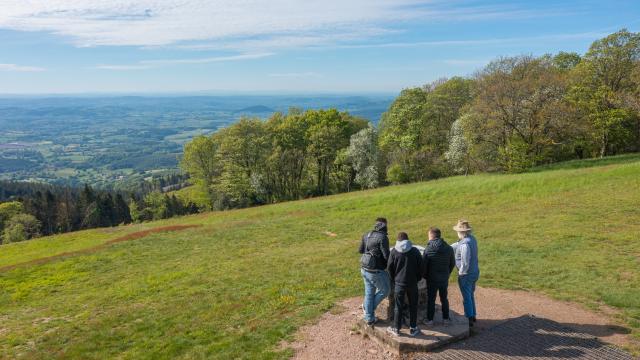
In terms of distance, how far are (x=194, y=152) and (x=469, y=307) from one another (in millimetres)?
62515

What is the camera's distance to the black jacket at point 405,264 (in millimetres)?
10625

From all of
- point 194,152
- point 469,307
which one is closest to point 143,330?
point 469,307

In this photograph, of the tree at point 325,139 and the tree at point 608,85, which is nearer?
the tree at point 608,85

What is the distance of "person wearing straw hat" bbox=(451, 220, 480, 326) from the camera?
11508 mm

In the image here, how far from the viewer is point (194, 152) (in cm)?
6831

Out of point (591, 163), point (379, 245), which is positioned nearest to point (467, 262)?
point (379, 245)

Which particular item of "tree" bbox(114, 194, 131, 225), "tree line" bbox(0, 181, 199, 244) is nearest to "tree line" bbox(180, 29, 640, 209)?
"tree line" bbox(0, 181, 199, 244)

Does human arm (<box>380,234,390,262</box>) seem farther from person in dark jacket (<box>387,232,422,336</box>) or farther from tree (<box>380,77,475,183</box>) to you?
tree (<box>380,77,475,183</box>)

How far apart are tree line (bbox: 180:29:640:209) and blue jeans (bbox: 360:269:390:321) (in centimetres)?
3587

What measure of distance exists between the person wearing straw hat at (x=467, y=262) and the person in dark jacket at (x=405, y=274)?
1484 mm

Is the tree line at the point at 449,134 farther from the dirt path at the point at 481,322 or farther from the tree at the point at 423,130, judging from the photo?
the dirt path at the point at 481,322

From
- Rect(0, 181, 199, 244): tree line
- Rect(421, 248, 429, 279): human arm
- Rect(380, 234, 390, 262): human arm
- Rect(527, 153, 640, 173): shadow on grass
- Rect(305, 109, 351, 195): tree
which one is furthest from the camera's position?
Rect(0, 181, 199, 244): tree line

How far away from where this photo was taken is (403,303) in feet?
36.0

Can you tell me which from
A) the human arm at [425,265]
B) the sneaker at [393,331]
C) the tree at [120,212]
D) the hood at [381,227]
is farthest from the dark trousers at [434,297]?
the tree at [120,212]
